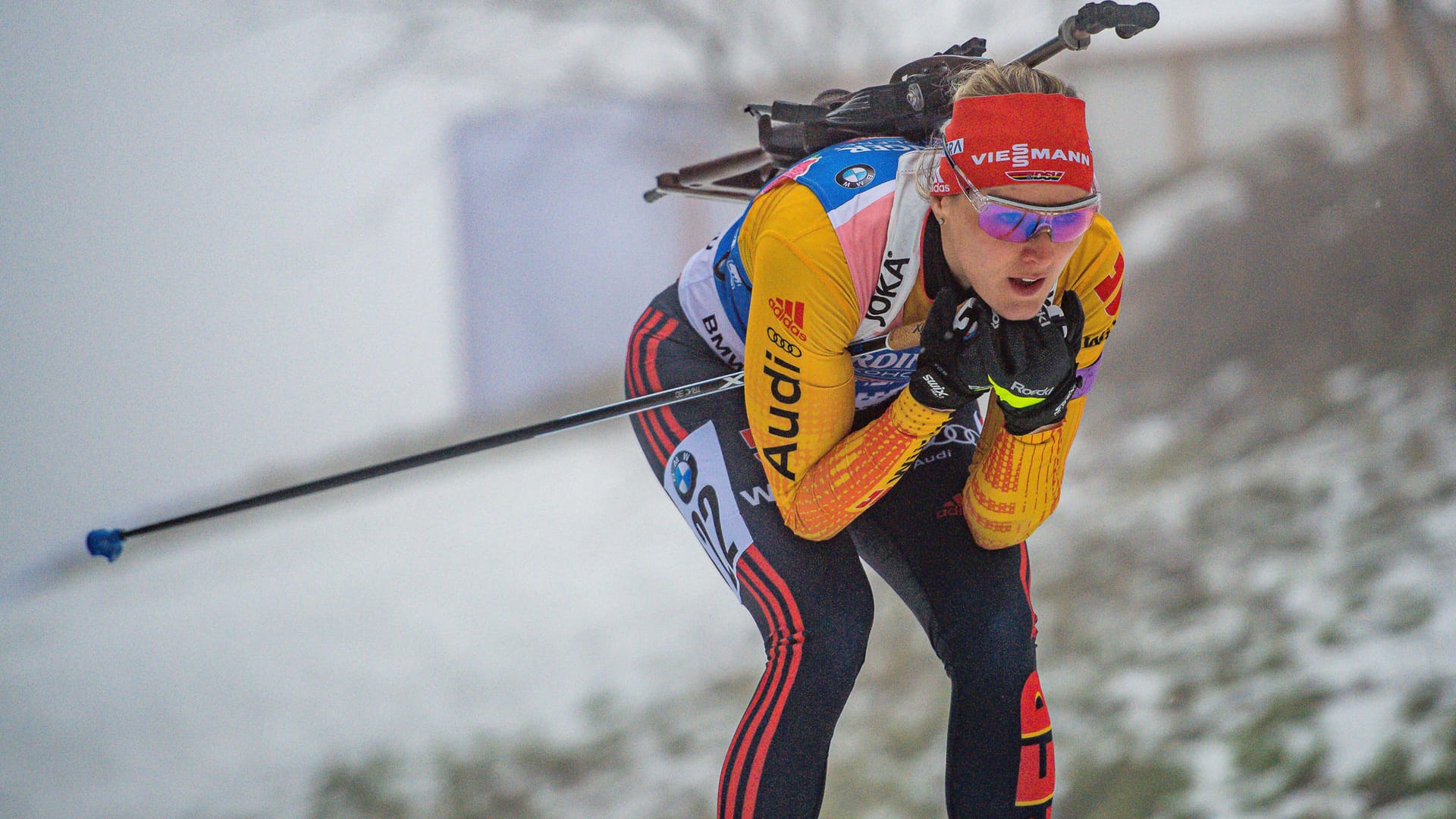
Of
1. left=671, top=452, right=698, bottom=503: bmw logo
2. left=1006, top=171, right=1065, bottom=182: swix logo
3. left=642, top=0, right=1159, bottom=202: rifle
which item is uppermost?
left=642, top=0, right=1159, bottom=202: rifle

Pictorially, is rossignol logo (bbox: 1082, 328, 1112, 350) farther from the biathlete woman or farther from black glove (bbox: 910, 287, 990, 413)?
black glove (bbox: 910, 287, 990, 413)

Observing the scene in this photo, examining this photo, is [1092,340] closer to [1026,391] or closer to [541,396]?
[1026,391]

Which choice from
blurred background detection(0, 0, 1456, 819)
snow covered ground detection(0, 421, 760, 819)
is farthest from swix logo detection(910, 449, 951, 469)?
snow covered ground detection(0, 421, 760, 819)

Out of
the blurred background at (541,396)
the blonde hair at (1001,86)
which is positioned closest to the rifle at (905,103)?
the blonde hair at (1001,86)

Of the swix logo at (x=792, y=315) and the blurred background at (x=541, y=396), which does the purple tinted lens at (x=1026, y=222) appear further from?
the blurred background at (x=541, y=396)

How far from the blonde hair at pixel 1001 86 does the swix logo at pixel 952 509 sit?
0.45 metres

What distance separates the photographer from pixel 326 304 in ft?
16.0

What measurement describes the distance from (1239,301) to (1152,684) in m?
1.95

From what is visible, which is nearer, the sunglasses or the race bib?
the sunglasses

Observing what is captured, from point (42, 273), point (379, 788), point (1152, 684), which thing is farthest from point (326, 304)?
point (1152, 684)

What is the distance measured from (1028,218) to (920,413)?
26 cm

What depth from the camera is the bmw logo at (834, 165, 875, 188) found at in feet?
4.72

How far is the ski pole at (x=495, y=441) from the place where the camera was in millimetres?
1539

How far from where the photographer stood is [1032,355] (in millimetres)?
1326
